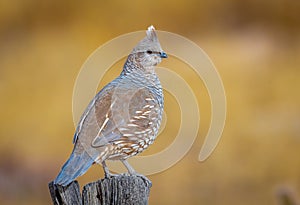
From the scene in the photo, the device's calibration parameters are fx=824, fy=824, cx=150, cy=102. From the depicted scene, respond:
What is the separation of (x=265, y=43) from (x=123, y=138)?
31.4 feet

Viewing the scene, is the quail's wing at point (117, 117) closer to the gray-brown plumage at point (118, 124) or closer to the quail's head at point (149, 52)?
the gray-brown plumage at point (118, 124)

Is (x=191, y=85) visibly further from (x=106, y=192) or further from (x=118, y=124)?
(x=106, y=192)

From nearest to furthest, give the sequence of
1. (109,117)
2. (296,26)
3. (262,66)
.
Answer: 1. (109,117)
2. (262,66)
3. (296,26)

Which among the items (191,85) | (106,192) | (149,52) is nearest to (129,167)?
(106,192)

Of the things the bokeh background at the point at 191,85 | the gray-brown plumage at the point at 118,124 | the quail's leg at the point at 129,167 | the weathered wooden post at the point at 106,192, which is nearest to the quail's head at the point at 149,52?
the gray-brown plumage at the point at 118,124

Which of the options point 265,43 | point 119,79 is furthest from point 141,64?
point 265,43

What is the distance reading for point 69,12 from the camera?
45.8ft

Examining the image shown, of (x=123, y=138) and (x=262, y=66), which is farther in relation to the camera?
(x=262, y=66)

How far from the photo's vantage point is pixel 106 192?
4.54m

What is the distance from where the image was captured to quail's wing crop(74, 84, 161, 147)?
16.5 ft

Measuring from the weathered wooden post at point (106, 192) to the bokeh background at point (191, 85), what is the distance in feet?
18.3

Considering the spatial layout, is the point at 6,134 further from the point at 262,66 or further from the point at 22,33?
the point at 262,66

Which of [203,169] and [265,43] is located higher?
[265,43]

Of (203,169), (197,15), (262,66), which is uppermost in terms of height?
(197,15)
